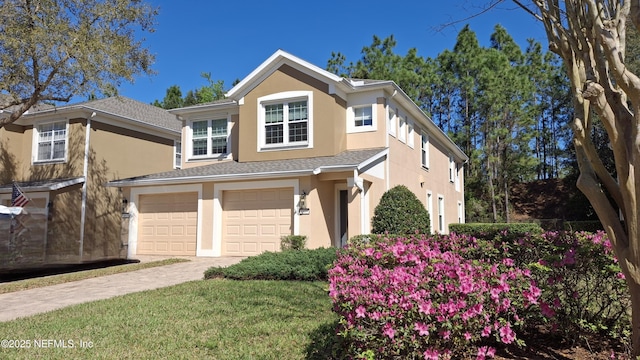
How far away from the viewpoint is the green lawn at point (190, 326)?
477 centimetres

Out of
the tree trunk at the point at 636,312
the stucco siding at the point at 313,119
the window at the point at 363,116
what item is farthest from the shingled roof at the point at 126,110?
the tree trunk at the point at 636,312

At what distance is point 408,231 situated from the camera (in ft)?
45.6

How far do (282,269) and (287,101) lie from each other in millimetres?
7889

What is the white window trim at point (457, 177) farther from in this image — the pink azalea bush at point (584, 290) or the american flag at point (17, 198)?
the pink azalea bush at point (584, 290)

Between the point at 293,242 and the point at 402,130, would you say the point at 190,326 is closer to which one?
the point at 293,242

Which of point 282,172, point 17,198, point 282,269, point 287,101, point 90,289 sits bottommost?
point 90,289

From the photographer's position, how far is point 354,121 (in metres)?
15.8

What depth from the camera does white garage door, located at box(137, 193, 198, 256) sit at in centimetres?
1570

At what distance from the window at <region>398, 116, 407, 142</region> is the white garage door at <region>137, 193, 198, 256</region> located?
794 centimetres

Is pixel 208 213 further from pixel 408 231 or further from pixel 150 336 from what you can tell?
pixel 150 336

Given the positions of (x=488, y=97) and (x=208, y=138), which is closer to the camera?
(x=208, y=138)

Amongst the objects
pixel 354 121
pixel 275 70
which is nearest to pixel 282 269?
pixel 354 121

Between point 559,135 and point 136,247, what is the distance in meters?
35.6

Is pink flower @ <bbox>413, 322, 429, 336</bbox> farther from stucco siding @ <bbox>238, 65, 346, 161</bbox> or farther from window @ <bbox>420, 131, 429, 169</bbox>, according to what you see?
window @ <bbox>420, 131, 429, 169</bbox>
